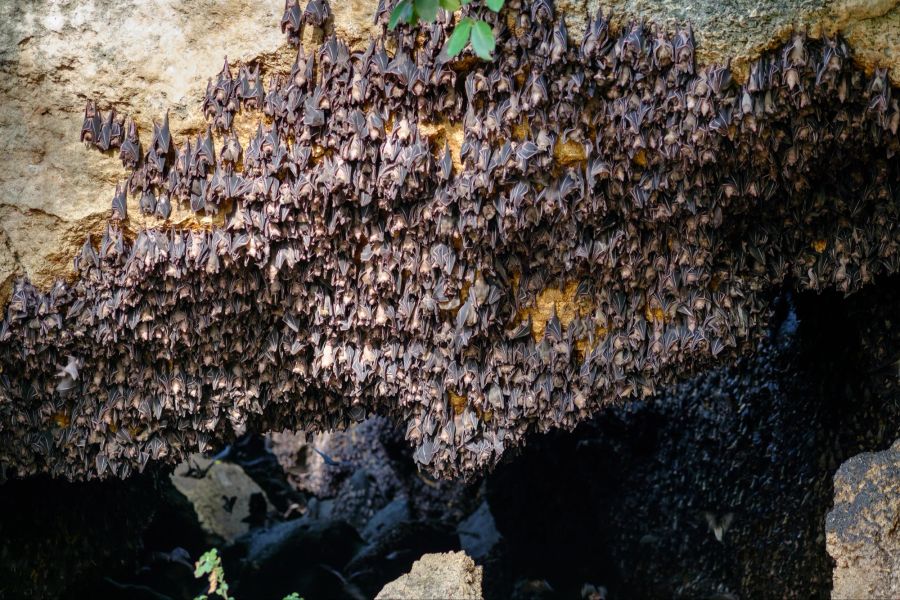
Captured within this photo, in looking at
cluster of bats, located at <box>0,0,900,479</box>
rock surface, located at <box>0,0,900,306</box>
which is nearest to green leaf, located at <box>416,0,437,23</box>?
cluster of bats, located at <box>0,0,900,479</box>

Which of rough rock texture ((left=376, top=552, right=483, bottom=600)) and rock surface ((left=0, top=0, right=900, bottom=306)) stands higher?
rock surface ((left=0, top=0, right=900, bottom=306))

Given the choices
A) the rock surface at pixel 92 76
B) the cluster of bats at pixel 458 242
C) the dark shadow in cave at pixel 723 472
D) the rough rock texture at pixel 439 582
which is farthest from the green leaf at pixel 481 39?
the dark shadow in cave at pixel 723 472

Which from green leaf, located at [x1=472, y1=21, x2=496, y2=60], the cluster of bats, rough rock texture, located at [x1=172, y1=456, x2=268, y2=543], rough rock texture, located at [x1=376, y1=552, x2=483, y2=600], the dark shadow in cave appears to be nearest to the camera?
green leaf, located at [x1=472, y1=21, x2=496, y2=60]

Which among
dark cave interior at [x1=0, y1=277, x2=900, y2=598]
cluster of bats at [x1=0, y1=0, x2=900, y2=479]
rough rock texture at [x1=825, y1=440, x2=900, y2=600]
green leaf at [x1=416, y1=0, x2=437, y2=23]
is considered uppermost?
green leaf at [x1=416, y1=0, x2=437, y2=23]

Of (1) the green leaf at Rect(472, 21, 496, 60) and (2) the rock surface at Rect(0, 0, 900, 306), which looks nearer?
(1) the green leaf at Rect(472, 21, 496, 60)

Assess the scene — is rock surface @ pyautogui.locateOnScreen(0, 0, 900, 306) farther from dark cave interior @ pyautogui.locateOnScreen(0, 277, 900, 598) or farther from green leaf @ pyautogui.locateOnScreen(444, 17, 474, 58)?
dark cave interior @ pyautogui.locateOnScreen(0, 277, 900, 598)

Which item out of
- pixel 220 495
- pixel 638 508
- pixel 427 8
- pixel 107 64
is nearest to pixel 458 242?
pixel 427 8

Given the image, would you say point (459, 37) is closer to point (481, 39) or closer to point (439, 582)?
point (481, 39)

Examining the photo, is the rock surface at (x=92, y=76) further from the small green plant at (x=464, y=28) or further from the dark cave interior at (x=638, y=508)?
the dark cave interior at (x=638, y=508)
